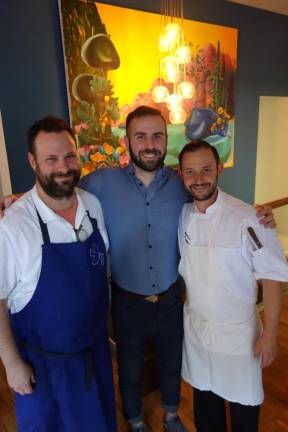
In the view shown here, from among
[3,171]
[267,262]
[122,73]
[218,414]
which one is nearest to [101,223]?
[267,262]

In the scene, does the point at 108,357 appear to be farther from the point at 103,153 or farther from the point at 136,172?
the point at 103,153

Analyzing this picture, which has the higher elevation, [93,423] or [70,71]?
[70,71]

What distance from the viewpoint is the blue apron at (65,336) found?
3.88 ft

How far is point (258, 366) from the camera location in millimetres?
1371

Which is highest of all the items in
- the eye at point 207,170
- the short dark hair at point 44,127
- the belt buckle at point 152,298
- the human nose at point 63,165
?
the short dark hair at point 44,127

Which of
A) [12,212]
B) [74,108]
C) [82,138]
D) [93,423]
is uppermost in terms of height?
[74,108]

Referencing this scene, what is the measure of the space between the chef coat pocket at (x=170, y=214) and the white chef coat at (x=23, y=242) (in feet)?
1.53

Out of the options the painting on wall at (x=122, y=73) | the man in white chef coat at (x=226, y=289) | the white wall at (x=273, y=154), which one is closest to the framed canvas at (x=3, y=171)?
the painting on wall at (x=122, y=73)

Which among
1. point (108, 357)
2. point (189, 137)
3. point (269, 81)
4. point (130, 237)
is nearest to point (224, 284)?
point (130, 237)

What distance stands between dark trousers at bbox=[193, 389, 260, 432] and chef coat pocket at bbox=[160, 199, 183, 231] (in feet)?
2.51

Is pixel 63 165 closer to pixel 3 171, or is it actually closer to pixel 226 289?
pixel 226 289

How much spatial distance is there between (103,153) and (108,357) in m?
1.87

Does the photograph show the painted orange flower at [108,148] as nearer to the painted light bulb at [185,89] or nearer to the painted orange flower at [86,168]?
the painted orange flower at [86,168]

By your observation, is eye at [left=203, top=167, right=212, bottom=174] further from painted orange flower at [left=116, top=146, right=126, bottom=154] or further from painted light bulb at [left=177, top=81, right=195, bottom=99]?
painted light bulb at [left=177, top=81, right=195, bottom=99]
